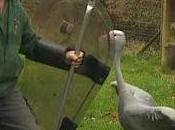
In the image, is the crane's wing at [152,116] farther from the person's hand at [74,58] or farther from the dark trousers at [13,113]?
the dark trousers at [13,113]

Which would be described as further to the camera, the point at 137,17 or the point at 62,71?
the point at 137,17

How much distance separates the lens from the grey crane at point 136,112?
523 cm

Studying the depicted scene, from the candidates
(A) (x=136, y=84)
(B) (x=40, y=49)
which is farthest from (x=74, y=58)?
(A) (x=136, y=84)

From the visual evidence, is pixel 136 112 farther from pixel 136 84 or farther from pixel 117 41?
pixel 136 84

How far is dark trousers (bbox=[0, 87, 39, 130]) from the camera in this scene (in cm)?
452

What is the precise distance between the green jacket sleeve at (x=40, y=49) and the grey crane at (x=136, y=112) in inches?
23.6

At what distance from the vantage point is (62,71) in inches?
205

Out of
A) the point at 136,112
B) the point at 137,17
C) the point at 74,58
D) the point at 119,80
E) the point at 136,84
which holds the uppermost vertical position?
the point at 74,58

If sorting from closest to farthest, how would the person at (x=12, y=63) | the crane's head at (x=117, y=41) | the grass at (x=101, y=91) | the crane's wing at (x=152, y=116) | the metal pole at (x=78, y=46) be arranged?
the person at (x=12, y=63) → the metal pole at (x=78, y=46) → the crane's wing at (x=152, y=116) → the grass at (x=101, y=91) → the crane's head at (x=117, y=41)

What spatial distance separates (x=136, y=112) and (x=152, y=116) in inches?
6.6

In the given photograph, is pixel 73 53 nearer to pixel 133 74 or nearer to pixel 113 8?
pixel 133 74

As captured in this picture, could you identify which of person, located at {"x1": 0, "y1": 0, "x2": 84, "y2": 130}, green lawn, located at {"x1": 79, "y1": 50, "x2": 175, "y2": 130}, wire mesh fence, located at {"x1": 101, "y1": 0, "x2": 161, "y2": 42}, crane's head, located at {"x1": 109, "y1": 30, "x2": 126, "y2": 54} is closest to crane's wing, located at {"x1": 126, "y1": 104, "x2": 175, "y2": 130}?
crane's head, located at {"x1": 109, "y1": 30, "x2": 126, "y2": 54}

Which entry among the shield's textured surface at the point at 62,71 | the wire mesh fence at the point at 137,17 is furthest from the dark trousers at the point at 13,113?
the wire mesh fence at the point at 137,17

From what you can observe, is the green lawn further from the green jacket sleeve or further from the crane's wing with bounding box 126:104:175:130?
the green jacket sleeve
